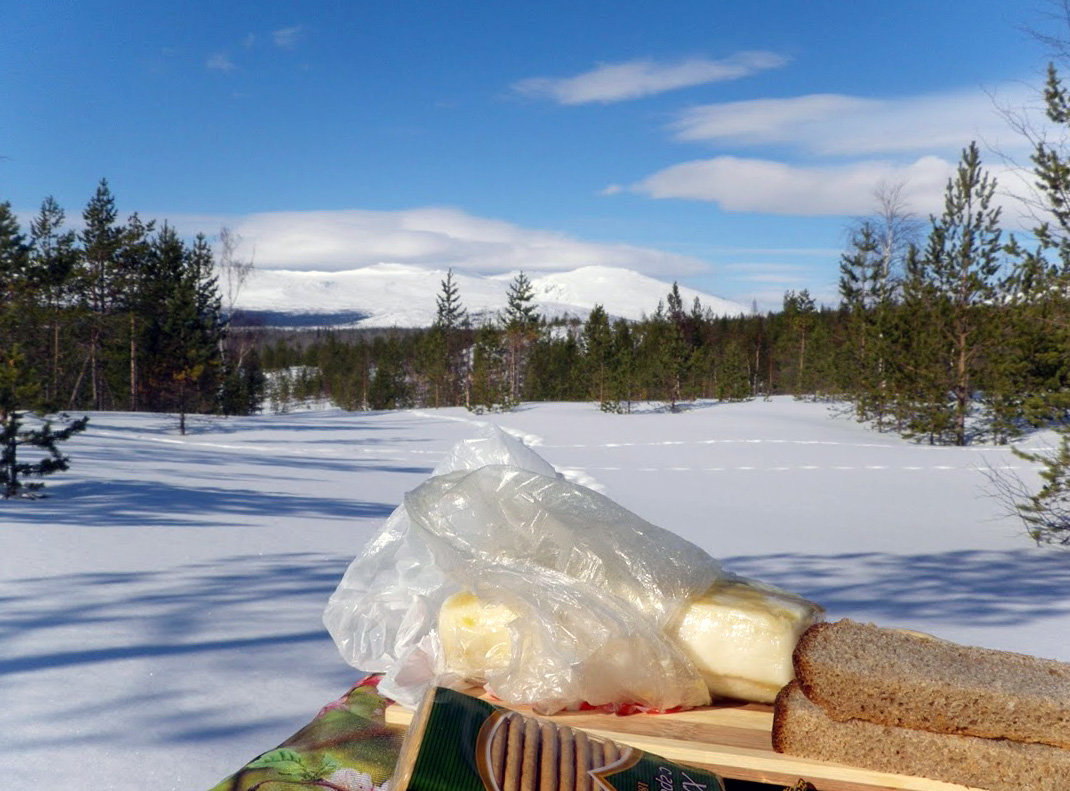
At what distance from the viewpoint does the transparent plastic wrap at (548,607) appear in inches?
56.2

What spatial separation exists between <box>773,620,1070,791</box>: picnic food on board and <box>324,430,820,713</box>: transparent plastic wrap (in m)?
0.18

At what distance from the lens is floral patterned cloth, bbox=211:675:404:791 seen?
1232 millimetres

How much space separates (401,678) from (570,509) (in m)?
0.46

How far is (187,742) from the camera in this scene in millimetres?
1630

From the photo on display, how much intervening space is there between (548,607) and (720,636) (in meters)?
0.31

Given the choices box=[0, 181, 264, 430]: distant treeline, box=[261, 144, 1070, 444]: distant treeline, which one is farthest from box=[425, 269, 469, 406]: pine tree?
box=[0, 181, 264, 430]: distant treeline

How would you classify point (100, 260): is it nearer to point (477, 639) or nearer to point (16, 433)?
point (16, 433)

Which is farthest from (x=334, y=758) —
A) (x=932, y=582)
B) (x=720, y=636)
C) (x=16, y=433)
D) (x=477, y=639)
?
(x=16, y=433)

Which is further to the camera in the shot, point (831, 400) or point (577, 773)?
point (831, 400)

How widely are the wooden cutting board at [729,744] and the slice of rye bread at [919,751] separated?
2 cm

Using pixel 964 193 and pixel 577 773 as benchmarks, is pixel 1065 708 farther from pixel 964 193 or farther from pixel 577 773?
pixel 964 193

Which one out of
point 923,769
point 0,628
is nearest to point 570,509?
point 923,769

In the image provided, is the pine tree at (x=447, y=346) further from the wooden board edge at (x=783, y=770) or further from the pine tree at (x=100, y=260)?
the wooden board edge at (x=783, y=770)

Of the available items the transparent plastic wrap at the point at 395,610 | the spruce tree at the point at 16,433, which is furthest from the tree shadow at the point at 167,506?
the transparent plastic wrap at the point at 395,610
